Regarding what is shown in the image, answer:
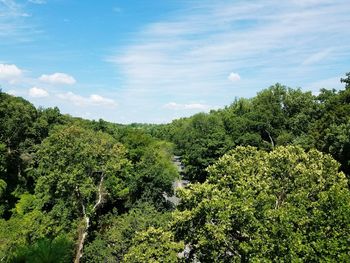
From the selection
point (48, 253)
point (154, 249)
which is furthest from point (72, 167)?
point (48, 253)

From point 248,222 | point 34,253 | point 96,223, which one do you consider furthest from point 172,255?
point 96,223

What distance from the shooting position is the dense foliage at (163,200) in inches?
564

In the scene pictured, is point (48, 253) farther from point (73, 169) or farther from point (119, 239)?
point (73, 169)

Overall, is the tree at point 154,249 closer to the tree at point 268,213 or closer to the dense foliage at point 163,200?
the dense foliage at point 163,200

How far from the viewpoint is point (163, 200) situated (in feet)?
103

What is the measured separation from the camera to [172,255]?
15805mm

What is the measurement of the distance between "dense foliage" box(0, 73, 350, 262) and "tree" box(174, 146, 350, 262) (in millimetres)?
47

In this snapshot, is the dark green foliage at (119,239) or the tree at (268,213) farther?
the dark green foliage at (119,239)

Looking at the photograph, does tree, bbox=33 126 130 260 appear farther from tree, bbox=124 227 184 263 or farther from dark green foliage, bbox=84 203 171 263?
tree, bbox=124 227 184 263

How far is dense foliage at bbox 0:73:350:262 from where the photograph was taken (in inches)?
564

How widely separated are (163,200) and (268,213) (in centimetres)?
1684

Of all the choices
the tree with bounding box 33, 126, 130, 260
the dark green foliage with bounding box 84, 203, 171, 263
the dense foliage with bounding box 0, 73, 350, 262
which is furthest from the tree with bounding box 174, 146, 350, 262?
the tree with bounding box 33, 126, 130, 260

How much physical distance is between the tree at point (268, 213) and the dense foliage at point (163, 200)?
5cm

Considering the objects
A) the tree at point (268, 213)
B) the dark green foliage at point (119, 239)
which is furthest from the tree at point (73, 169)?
the tree at point (268, 213)
